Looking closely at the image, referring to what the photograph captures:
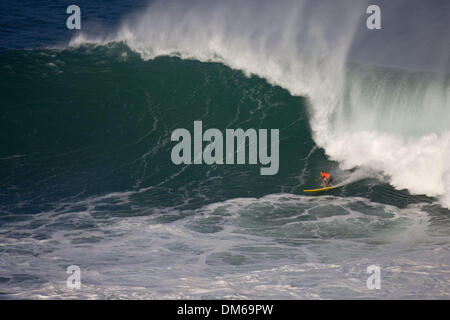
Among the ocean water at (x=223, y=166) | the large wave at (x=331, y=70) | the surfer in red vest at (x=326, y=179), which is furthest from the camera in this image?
the large wave at (x=331, y=70)

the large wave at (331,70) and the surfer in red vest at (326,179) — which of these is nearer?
the surfer in red vest at (326,179)

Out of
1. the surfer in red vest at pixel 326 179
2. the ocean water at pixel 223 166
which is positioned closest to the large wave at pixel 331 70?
the ocean water at pixel 223 166

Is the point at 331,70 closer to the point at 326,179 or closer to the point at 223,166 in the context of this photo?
the point at 326,179

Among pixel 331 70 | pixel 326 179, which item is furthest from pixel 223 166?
pixel 331 70

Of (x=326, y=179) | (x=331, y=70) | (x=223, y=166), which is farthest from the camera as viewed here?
(x=331, y=70)

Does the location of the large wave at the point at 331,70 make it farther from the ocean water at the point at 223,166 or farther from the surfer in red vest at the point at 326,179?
the surfer in red vest at the point at 326,179

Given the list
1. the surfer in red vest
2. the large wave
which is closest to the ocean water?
the large wave
